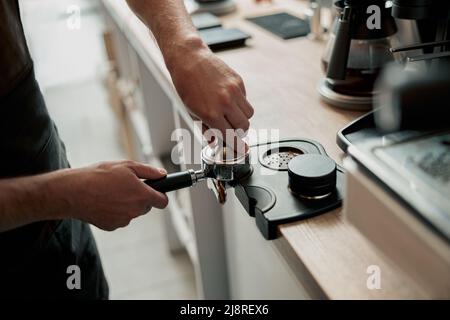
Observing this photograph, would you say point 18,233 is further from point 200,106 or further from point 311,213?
point 311,213

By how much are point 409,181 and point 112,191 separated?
39 centimetres

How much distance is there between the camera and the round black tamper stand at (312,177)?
2.01ft

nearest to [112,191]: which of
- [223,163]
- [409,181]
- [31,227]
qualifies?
[223,163]

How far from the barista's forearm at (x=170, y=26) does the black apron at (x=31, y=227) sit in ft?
0.74

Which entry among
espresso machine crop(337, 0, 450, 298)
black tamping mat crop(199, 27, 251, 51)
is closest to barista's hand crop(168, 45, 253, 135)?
espresso machine crop(337, 0, 450, 298)

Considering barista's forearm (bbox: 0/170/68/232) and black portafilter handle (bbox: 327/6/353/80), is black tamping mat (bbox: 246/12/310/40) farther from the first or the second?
barista's forearm (bbox: 0/170/68/232)

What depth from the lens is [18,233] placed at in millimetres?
832

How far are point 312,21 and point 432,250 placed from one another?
870 millimetres

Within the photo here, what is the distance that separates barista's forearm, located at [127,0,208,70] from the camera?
0.76 meters

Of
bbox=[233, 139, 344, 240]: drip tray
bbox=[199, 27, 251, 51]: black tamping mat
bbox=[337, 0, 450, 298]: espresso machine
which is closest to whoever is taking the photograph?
bbox=[337, 0, 450, 298]: espresso machine

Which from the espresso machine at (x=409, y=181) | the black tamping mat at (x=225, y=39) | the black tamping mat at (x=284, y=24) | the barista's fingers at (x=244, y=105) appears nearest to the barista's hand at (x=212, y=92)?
the barista's fingers at (x=244, y=105)

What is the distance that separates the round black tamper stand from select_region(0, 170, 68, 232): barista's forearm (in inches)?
12.5

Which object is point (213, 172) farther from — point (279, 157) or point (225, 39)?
point (225, 39)
